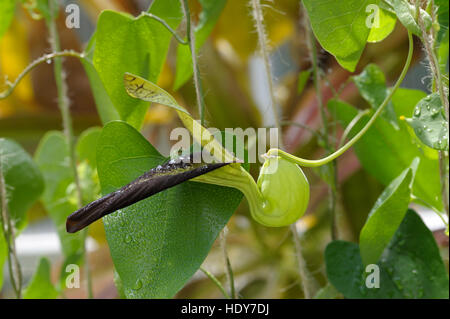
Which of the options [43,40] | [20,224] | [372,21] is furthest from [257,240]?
[43,40]

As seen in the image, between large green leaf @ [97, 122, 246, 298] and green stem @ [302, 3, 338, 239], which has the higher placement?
green stem @ [302, 3, 338, 239]

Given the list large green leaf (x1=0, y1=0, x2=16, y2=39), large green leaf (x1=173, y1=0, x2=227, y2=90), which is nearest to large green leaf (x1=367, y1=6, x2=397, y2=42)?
large green leaf (x1=173, y1=0, x2=227, y2=90)

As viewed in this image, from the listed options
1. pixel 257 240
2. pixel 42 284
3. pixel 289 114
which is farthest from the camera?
pixel 289 114

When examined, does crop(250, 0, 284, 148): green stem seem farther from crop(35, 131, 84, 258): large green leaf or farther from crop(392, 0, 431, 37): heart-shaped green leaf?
crop(35, 131, 84, 258): large green leaf

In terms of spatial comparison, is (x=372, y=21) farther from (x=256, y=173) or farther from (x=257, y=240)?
(x=257, y=240)

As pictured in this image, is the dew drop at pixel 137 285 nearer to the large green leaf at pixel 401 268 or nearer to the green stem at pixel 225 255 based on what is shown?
the green stem at pixel 225 255

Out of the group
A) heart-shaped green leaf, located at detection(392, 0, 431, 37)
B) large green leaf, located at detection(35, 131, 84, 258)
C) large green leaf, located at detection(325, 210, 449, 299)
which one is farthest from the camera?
large green leaf, located at detection(35, 131, 84, 258)
